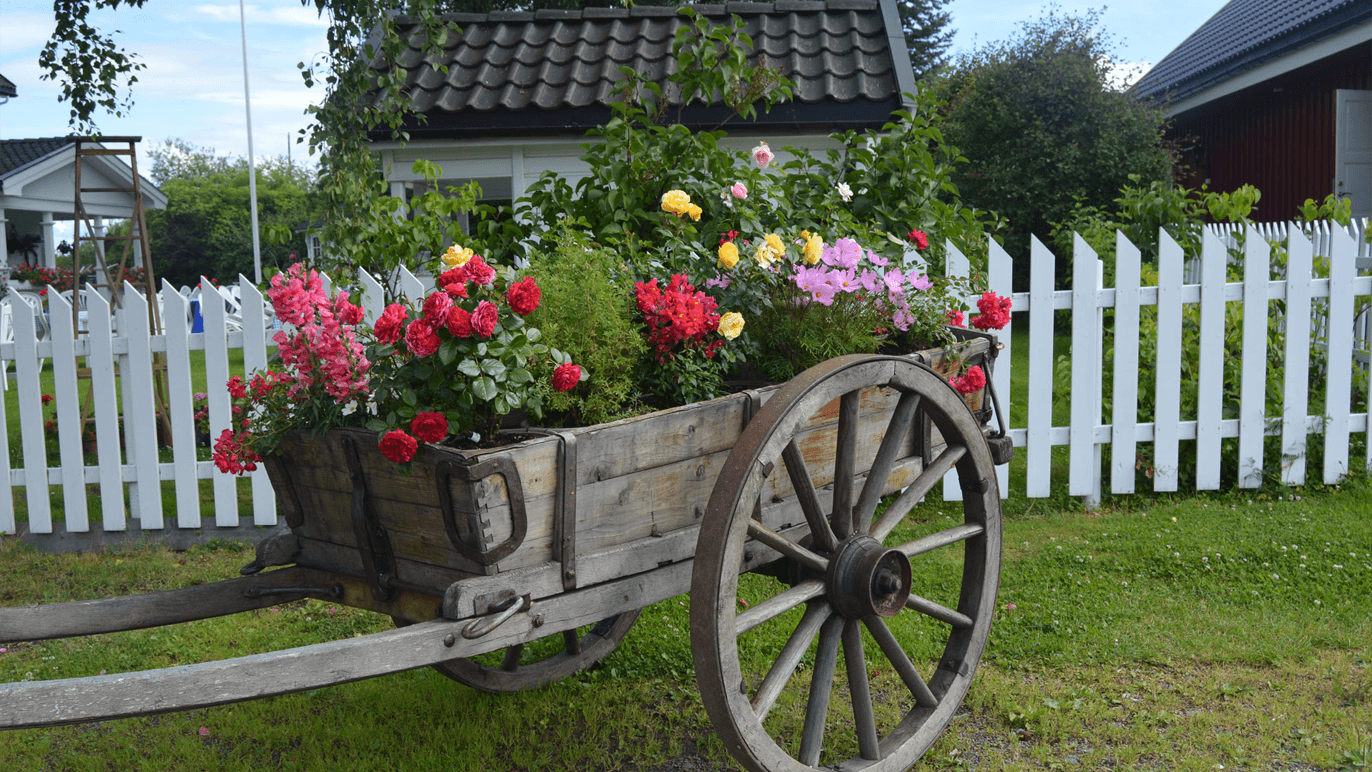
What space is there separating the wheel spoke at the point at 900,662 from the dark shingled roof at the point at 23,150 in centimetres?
1734

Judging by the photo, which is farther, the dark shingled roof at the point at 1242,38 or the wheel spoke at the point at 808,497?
the dark shingled roof at the point at 1242,38

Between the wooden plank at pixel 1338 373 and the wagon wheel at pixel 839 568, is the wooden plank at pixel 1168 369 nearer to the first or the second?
the wooden plank at pixel 1338 373

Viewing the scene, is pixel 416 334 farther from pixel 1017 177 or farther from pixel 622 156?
pixel 1017 177

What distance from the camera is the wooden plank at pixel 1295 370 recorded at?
4527 millimetres

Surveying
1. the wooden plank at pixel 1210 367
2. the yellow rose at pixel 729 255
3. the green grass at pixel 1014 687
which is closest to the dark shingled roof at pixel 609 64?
the wooden plank at pixel 1210 367

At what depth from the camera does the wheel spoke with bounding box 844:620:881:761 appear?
6.89 feet

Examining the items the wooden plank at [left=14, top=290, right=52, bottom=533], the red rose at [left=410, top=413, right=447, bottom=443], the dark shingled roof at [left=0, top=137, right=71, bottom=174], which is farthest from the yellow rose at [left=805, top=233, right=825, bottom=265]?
the dark shingled roof at [left=0, top=137, right=71, bottom=174]

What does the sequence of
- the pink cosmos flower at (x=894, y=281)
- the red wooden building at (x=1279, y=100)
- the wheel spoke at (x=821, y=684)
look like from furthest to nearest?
1. the red wooden building at (x=1279, y=100)
2. the pink cosmos flower at (x=894, y=281)
3. the wheel spoke at (x=821, y=684)

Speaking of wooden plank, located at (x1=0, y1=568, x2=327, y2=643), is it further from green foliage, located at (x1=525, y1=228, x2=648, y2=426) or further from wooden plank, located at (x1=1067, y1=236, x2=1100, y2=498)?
wooden plank, located at (x1=1067, y1=236, x2=1100, y2=498)

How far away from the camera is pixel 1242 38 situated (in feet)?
37.9

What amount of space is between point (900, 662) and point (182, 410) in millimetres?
3522

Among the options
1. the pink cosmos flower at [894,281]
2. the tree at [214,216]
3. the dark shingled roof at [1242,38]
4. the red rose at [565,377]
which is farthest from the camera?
the tree at [214,216]

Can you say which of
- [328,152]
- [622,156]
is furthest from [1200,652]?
[328,152]

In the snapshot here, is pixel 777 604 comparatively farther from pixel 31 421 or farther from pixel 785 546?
pixel 31 421
